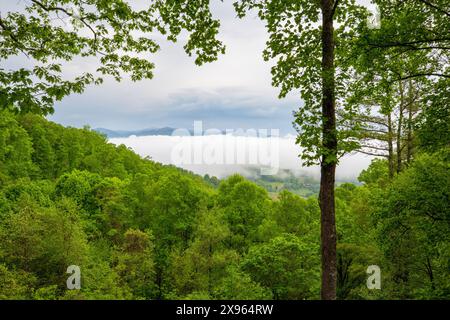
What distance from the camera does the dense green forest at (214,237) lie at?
14.2m

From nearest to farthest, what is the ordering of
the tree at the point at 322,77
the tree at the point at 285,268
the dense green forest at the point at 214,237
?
the tree at the point at 322,77
the dense green forest at the point at 214,237
the tree at the point at 285,268

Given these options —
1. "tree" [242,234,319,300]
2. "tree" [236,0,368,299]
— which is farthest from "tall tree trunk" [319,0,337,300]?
"tree" [242,234,319,300]

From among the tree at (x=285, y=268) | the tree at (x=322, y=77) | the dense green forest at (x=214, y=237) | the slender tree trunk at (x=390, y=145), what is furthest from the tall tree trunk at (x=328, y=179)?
the tree at (x=285, y=268)

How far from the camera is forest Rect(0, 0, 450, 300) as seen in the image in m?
7.97

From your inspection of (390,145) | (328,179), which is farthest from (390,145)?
(328,179)

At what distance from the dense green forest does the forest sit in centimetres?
12

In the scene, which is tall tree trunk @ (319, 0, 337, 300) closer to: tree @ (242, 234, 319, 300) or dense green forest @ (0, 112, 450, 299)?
dense green forest @ (0, 112, 450, 299)

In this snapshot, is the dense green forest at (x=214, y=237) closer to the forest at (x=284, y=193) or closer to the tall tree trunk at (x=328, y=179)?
the forest at (x=284, y=193)

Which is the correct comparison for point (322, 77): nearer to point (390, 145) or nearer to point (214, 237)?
point (390, 145)

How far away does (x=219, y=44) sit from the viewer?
8898 mm

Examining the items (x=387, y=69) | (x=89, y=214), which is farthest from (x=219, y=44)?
(x=89, y=214)

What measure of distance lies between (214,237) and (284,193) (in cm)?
1172

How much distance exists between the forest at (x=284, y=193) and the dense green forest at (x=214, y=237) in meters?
0.12

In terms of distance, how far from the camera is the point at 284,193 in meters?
38.1
